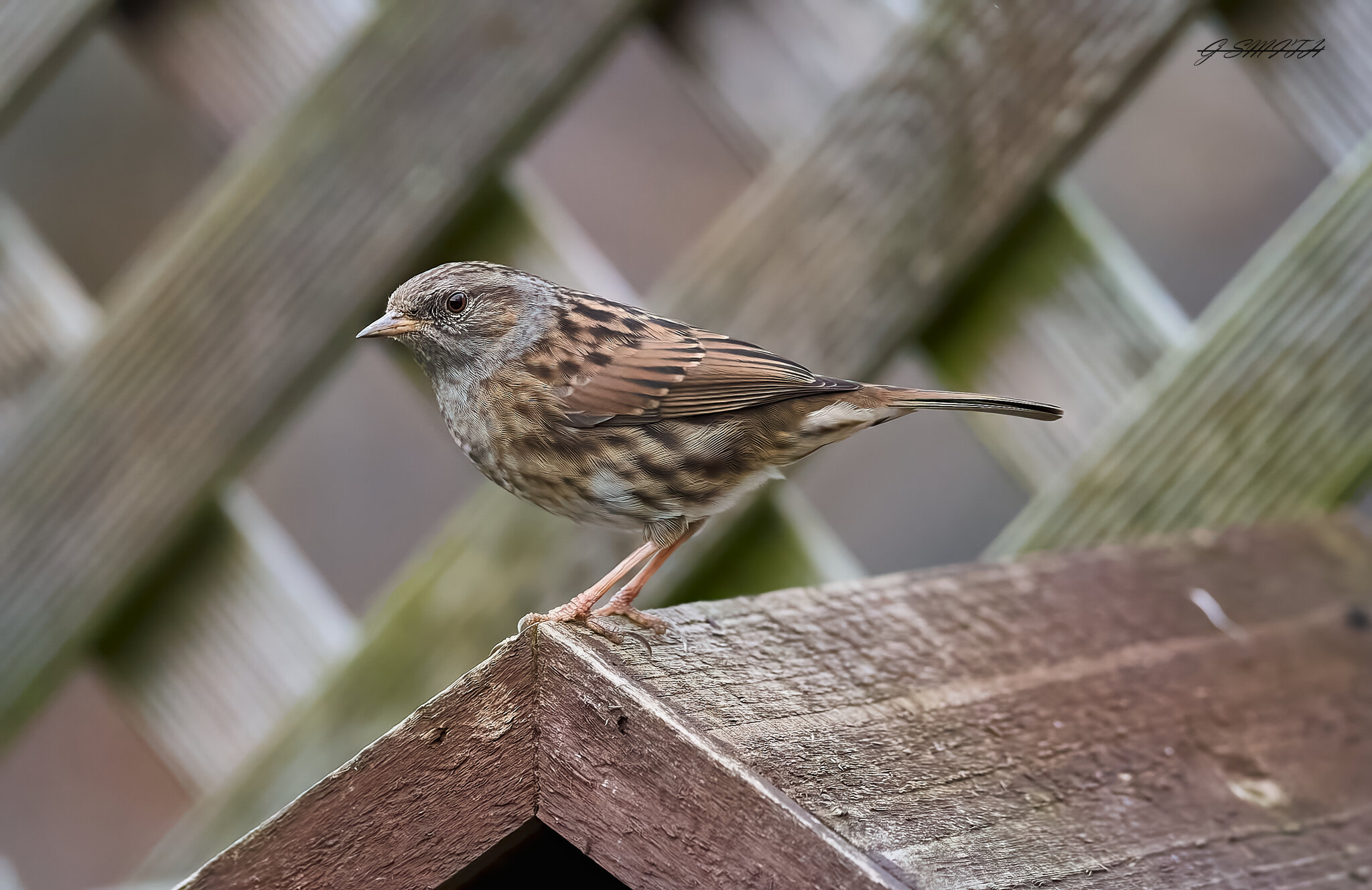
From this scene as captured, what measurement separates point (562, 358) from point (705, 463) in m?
0.20

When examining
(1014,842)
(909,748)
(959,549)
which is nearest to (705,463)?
(909,748)

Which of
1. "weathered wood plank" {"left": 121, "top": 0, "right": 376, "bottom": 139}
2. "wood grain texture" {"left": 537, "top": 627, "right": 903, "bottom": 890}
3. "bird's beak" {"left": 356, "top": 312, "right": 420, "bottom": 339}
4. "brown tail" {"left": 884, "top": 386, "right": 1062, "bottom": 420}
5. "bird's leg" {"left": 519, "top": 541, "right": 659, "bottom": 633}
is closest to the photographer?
"wood grain texture" {"left": 537, "top": 627, "right": 903, "bottom": 890}

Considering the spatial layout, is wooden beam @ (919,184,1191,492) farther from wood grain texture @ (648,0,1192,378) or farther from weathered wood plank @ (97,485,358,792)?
weathered wood plank @ (97,485,358,792)

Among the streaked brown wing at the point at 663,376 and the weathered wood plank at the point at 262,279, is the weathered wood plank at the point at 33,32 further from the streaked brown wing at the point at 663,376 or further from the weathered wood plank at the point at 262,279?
the streaked brown wing at the point at 663,376

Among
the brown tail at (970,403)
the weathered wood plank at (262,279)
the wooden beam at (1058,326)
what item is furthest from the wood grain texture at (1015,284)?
the brown tail at (970,403)

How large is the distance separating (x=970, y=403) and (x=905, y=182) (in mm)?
572

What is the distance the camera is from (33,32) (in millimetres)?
1918

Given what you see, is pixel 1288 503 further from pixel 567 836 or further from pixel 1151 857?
pixel 567 836

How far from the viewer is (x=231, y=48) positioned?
200 cm

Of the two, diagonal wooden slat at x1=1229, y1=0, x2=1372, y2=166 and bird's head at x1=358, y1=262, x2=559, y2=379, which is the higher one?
bird's head at x1=358, y1=262, x2=559, y2=379

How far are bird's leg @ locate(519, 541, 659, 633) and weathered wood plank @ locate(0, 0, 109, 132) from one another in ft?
3.79

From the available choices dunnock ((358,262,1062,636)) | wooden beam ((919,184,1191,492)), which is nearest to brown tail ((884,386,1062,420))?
dunnock ((358,262,1062,636))

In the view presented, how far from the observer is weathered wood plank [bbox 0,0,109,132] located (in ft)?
6.28

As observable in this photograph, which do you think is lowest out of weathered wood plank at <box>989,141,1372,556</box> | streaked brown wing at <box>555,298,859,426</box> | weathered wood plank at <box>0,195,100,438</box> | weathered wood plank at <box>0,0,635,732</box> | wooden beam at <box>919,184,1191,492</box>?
weathered wood plank at <box>989,141,1372,556</box>
